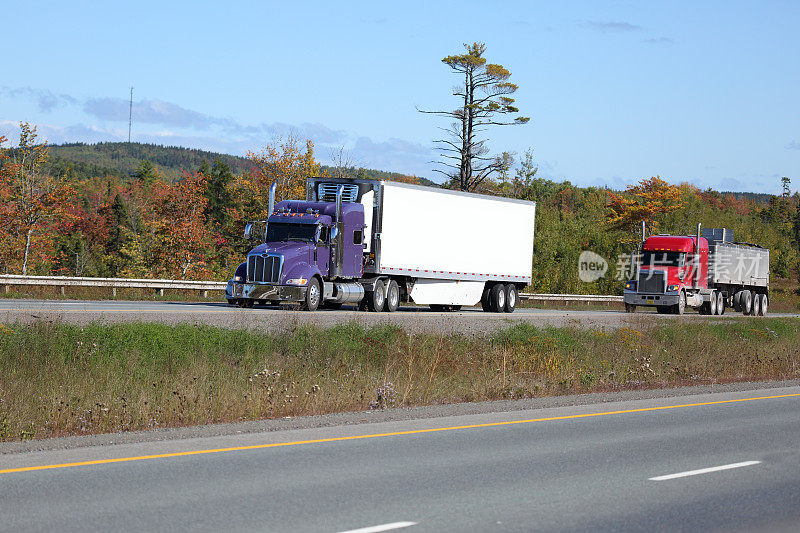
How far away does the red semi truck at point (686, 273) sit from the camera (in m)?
45.1

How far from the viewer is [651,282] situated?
45344mm

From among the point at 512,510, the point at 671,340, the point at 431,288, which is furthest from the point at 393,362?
the point at 431,288

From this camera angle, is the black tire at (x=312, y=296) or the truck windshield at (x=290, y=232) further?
the truck windshield at (x=290, y=232)

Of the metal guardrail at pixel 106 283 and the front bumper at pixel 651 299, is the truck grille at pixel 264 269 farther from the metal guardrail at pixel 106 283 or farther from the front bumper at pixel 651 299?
the front bumper at pixel 651 299

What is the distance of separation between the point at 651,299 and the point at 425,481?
127 ft

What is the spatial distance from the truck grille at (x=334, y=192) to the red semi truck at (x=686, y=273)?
16.8 m

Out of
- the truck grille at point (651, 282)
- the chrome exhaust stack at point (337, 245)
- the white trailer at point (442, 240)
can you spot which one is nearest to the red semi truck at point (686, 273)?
the truck grille at point (651, 282)

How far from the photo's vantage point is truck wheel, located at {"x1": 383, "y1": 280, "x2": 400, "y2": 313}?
33.2 m

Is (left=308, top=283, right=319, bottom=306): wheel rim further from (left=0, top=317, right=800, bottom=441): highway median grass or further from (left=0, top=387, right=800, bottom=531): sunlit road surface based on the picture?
(left=0, top=387, right=800, bottom=531): sunlit road surface

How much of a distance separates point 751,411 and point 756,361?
893 cm

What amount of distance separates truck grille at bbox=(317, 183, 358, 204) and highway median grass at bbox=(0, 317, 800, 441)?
32.7 feet

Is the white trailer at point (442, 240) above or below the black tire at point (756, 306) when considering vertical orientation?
above

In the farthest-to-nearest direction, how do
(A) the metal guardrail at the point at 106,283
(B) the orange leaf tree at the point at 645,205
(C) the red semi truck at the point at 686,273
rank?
1. (B) the orange leaf tree at the point at 645,205
2. (C) the red semi truck at the point at 686,273
3. (A) the metal guardrail at the point at 106,283

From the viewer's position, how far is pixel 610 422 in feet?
43.0
